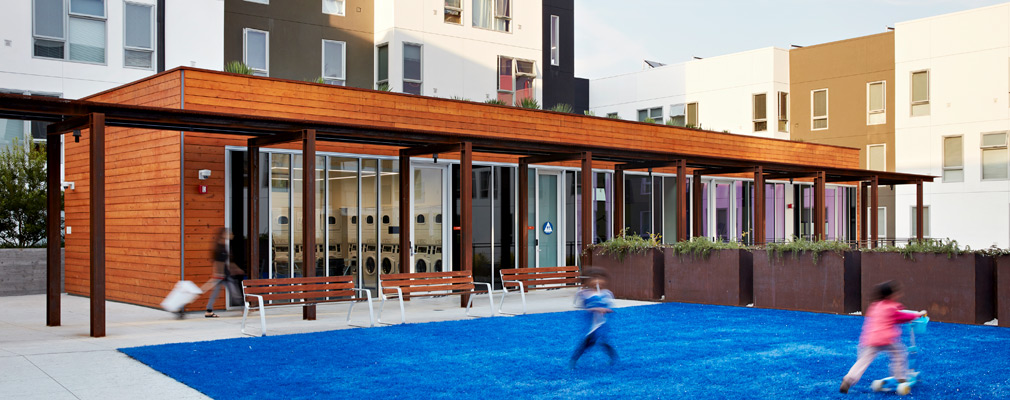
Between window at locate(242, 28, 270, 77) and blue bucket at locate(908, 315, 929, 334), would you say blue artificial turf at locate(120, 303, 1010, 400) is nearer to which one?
blue bucket at locate(908, 315, 929, 334)

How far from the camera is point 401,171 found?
16.9 meters

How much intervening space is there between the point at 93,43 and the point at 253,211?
11205 millimetres

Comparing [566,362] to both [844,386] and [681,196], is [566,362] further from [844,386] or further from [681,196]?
[681,196]

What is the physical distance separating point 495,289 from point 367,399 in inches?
473

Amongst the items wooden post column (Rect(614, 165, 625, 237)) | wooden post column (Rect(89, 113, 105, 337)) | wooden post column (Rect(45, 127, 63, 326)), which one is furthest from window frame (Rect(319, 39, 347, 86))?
wooden post column (Rect(89, 113, 105, 337))

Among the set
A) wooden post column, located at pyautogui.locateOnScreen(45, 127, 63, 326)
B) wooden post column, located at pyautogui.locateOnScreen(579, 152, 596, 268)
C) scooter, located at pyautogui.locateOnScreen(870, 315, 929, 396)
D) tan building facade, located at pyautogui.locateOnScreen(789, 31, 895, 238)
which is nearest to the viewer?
scooter, located at pyautogui.locateOnScreen(870, 315, 929, 396)

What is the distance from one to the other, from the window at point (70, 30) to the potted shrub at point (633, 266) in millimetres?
14625

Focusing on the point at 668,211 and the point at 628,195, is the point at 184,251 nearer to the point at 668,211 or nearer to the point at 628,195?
the point at 628,195

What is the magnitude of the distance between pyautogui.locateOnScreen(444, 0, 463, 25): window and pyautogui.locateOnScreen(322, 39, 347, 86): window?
11.1 ft

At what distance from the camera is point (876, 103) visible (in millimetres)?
34719

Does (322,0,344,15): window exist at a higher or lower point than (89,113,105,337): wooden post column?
higher

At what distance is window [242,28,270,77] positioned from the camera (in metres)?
26.1

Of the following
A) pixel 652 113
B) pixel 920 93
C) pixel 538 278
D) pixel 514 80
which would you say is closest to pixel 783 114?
pixel 920 93

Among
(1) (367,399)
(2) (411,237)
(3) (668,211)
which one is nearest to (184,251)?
(2) (411,237)
